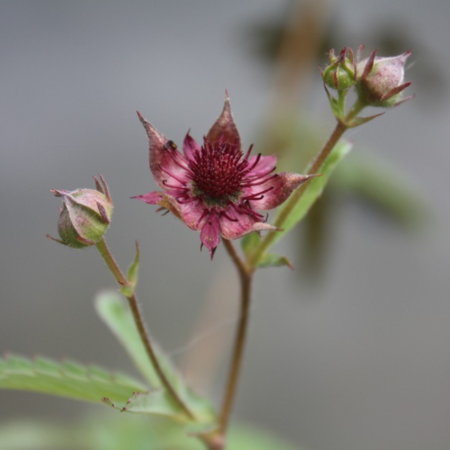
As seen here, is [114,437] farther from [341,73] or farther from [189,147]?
[341,73]

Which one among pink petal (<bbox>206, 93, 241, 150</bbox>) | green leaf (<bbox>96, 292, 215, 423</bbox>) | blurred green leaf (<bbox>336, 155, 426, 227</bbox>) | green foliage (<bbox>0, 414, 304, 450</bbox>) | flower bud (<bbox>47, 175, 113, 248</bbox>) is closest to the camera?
flower bud (<bbox>47, 175, 113, 248</bbox>)

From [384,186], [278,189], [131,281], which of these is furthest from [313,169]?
[384,186]

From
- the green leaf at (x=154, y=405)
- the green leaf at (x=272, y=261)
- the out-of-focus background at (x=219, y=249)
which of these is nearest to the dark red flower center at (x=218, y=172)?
the green leaf at (x=272, y=261)

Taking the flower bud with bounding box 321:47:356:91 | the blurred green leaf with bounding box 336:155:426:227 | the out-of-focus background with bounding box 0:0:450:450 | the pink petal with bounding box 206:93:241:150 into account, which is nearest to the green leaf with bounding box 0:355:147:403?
the pink petal with bounding box 206:93:241:150

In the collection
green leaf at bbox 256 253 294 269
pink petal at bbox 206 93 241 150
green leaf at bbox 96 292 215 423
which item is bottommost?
green leaf at bbox 96 292 215 423

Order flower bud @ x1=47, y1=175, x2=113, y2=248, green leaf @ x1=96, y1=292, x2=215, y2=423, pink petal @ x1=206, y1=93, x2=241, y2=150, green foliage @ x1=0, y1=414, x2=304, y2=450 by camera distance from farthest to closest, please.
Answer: green foliage @ x1=0, y1=414, x2=304, y2=450
green leaf @ x1=96, y1=292, x2=215, y2=423
pink petal @ x1=206, y1=93, x2=241, y2=150
flower bud @ x1=47, y1=175, x2=113, y2=248

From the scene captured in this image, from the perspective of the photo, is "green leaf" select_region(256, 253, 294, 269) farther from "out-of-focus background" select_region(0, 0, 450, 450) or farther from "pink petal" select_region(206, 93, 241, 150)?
"out-of-focus background" select_region(0, 0, 450, 450)

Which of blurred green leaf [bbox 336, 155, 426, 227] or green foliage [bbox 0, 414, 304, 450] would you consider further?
blurred green leaf [bbox 336, 155, 426, 227]

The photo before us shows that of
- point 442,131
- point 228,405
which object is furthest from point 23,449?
point 442,131
